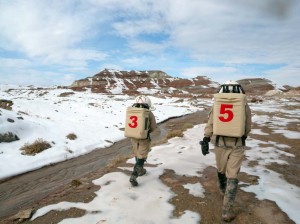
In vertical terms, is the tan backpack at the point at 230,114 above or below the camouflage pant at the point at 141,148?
above

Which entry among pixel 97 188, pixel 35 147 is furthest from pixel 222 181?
pixel 35 147

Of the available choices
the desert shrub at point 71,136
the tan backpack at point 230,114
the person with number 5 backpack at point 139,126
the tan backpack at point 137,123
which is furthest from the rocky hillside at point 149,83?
the tan backpack at point 230,114

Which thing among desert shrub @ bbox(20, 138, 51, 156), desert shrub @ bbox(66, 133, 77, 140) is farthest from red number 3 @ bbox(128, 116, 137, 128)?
desert shrub @ bbox(66, 133, 77, 140)

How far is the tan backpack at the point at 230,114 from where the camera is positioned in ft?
17.9

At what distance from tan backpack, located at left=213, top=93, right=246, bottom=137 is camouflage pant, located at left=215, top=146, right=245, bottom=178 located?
0.36m

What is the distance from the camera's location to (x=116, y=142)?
57.1ft

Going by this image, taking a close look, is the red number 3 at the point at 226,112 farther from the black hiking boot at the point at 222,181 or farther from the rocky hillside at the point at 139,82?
the rocky hillside at the point at 139,82

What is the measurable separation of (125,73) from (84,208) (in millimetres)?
132719

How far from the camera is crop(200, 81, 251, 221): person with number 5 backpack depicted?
548cm

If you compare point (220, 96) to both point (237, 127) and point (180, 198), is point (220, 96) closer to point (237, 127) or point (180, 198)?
point (237, 127)

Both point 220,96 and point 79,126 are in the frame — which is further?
point 79,126

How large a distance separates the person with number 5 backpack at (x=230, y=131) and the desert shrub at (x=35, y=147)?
980 centimetres

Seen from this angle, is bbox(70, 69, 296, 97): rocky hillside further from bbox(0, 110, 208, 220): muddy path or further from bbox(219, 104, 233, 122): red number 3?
bbox(219, 104, 233, 122): red number 3

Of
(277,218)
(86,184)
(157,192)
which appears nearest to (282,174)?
(277,218)
